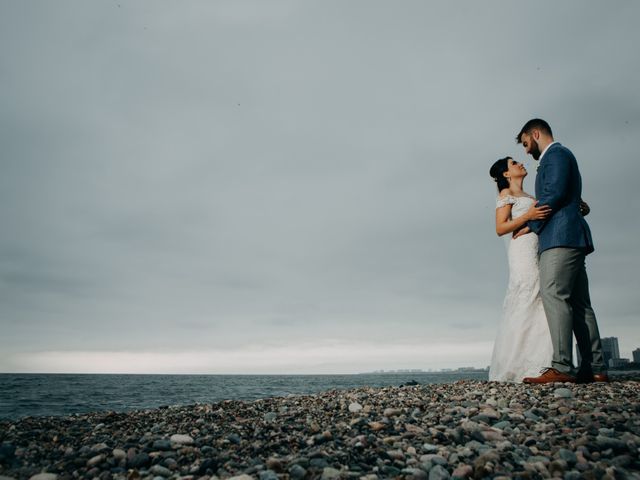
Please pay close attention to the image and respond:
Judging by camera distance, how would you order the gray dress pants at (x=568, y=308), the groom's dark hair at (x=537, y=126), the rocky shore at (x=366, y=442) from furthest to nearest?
the groom's dark hair at (x=537, y=126) < the gray dress pants at (x=568, y=308) < the rocky shore at (x=366, y=442)

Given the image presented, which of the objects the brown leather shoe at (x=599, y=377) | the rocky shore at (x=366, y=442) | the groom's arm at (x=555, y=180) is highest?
the groom's arm at (x=555, y=180)

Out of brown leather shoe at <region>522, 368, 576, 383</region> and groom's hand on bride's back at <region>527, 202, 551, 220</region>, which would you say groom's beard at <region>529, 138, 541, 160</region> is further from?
brown leather shoe at <region>522, 368, 576, 383</region>

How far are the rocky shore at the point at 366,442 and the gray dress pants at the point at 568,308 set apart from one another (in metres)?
0.67

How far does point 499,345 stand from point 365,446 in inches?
166

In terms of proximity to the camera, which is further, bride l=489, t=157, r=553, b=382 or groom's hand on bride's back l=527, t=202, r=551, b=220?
bride l=489, t=157, r=553, b=382

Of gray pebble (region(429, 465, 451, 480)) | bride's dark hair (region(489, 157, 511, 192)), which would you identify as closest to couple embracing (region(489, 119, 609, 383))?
bride's dark hair (region(489, 157, 511, 192))

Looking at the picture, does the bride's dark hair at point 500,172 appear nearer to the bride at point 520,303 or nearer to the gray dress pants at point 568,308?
the bride at point 520,303

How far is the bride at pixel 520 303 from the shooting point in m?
6.23

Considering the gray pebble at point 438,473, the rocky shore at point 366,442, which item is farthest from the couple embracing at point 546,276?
the gray pebble at point 438,473

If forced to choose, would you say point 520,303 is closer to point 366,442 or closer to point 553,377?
point 553,377

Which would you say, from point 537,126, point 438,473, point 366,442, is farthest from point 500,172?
point 438,473

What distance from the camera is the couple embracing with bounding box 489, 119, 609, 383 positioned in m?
5.65

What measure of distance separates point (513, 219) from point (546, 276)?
1142 millimetres

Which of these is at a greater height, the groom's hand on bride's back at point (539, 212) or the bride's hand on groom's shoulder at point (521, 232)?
the groom's hand on bride's back at point (539, 212)
